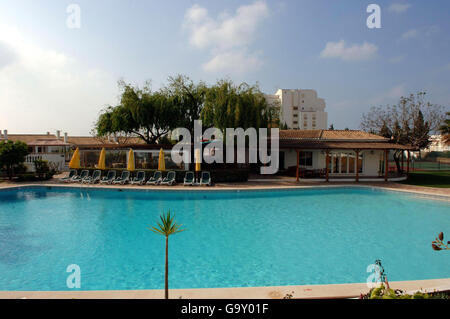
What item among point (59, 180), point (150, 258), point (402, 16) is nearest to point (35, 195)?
point (59, 180)

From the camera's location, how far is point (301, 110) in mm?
90312

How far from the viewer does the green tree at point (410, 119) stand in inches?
1093

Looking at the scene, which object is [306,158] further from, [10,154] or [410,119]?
[10,154]

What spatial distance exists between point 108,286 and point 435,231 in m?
11.1

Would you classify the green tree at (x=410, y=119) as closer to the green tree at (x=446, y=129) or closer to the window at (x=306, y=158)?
the green tree at (x=446, y=129)

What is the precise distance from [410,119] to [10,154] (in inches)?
1443

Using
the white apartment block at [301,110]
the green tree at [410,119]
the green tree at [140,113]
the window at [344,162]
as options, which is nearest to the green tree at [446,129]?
the green tree at [410,119]

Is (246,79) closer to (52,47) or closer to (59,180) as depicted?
(52,47)

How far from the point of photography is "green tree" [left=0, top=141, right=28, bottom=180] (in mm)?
19484

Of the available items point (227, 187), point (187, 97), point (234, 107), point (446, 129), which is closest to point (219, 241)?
point (227, 187)

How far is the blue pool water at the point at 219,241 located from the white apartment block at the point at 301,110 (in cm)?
7698

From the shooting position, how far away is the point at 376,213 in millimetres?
12430
